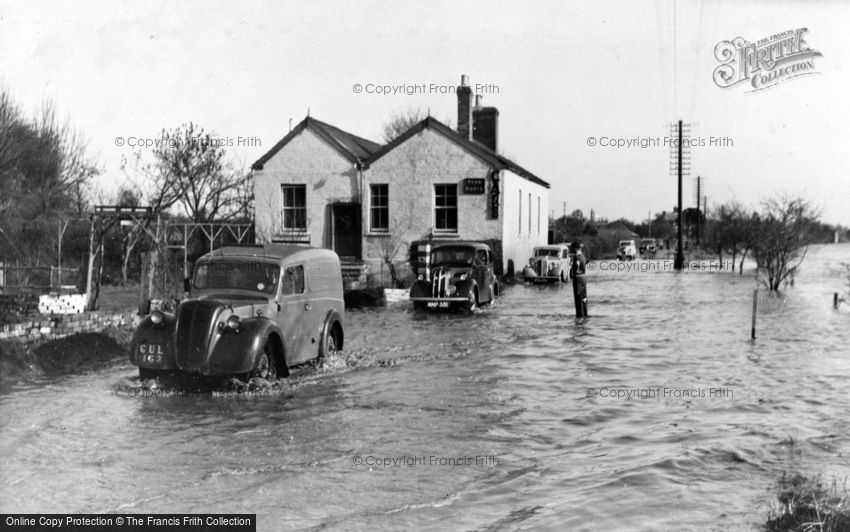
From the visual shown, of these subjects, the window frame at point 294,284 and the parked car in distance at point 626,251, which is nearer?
the window frame at point 294,284

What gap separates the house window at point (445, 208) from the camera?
29.8m

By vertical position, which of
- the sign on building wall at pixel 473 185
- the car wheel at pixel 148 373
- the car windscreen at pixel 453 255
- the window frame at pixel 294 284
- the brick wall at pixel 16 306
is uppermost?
the sign on building wall at pixel 473 185

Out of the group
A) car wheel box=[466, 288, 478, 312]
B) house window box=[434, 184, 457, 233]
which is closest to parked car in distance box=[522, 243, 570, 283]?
house window box=[434, 184, 457, 233]

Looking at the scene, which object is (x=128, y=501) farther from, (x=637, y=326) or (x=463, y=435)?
(x=637, y=326)

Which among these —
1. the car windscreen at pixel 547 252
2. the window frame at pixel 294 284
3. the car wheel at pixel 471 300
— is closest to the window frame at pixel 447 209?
the car windscreen at pixel 547 252

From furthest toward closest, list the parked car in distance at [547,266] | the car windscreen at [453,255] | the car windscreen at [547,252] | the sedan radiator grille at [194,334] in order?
1. the car windscreen at [547,252]
2. the parked car in distance at [547,266]
3. the car windscreen at [453,255]
4. the sedan radiator grille at [194,334]

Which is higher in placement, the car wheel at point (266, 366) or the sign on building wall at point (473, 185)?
the sign on building wall at point (473, 185)

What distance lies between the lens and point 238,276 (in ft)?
34.1

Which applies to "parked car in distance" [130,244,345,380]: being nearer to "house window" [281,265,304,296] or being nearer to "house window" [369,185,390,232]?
"house window" [281,265,304,296]

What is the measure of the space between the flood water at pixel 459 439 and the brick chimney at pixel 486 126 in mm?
23685

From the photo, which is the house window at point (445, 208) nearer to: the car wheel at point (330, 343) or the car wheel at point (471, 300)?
the car wheel at point (471, 300)

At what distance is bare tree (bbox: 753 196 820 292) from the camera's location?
24500 mm

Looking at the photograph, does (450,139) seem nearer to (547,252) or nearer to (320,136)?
(320,136)

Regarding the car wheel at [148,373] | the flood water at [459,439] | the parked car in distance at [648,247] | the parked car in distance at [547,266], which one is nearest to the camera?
the flood water at [459,439]
